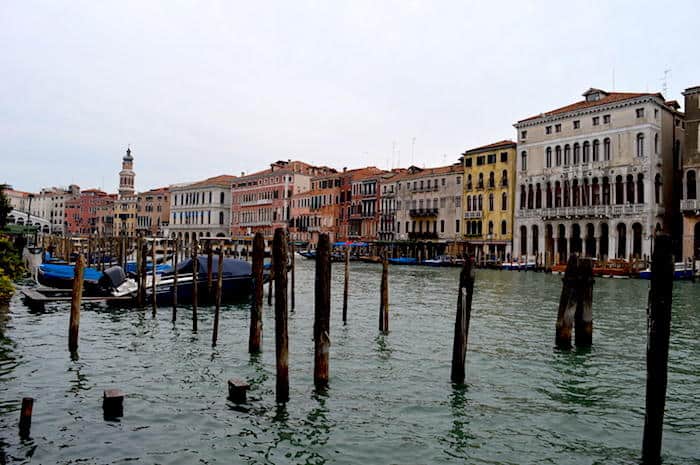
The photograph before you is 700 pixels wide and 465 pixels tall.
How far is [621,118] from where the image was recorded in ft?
120

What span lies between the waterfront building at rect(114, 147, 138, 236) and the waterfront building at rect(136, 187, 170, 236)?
31.9 inches

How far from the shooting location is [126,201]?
81500mm

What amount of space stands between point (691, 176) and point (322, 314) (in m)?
33.3

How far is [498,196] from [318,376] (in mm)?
39816

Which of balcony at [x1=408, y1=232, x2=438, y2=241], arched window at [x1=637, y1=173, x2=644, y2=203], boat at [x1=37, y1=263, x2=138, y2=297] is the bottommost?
boat at [x1=37, y1=263, x2=138, y2=297]

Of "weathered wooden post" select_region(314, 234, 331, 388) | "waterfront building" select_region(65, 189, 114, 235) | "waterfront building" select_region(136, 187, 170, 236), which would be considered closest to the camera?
"weathered wooden post" select_region(314, 234, 331, 388)

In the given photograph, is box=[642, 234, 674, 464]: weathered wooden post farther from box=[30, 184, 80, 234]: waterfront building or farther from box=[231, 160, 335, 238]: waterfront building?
box=[30, 184, 80, 234]: waterfront building

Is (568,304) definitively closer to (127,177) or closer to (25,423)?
(25,423)

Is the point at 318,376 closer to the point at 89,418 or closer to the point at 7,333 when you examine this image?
the point at 89,418

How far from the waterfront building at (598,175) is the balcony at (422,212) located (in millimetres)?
8510

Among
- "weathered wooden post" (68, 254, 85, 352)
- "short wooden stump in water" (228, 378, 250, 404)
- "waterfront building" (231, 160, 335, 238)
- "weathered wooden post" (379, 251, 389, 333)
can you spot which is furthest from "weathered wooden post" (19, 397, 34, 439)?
"waterfront building" (231, 160, 335, 238)

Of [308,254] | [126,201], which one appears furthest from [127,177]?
[308,254]

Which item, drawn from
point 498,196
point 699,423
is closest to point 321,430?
point 699,423

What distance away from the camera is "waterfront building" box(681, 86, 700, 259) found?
108ft
